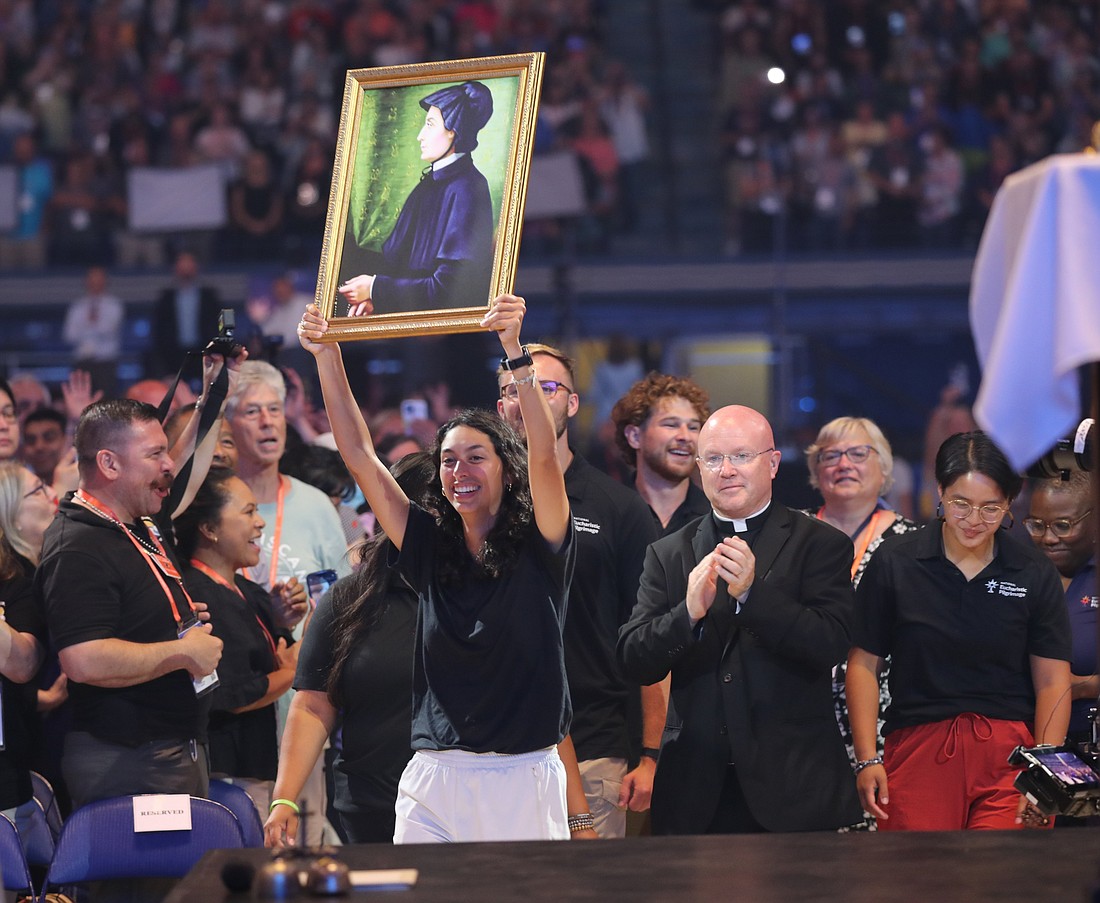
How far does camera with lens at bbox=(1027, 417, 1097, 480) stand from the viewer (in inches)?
172

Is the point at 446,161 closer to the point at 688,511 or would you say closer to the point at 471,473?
the point at 471,473

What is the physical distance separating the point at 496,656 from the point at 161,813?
1016 millimetres

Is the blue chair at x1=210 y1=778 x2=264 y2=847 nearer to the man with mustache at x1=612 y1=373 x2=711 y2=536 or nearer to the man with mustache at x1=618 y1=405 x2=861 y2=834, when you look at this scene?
the man with mustache at x1=618 y1=405 x2=861 y2=834

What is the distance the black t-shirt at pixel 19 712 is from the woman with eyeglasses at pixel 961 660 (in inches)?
92.9

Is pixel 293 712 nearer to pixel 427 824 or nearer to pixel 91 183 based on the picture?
pixel 427 824

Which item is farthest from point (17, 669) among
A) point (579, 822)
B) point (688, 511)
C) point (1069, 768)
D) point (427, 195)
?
point (1069, 768)

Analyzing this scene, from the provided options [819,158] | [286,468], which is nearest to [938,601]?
[286,468]

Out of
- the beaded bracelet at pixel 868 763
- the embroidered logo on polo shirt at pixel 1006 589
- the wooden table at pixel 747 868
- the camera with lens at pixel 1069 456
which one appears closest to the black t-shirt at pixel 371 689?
the wooden table at pixel 747 868

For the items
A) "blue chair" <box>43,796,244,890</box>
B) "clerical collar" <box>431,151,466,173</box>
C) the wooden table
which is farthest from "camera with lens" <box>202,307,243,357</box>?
the wooden table

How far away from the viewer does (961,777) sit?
437 cm

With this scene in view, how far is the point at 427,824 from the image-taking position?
3.63m

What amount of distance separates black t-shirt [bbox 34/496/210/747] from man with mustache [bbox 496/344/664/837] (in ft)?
3.59

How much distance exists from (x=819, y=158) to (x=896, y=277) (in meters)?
1.38

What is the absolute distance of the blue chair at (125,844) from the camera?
12.7 ft
